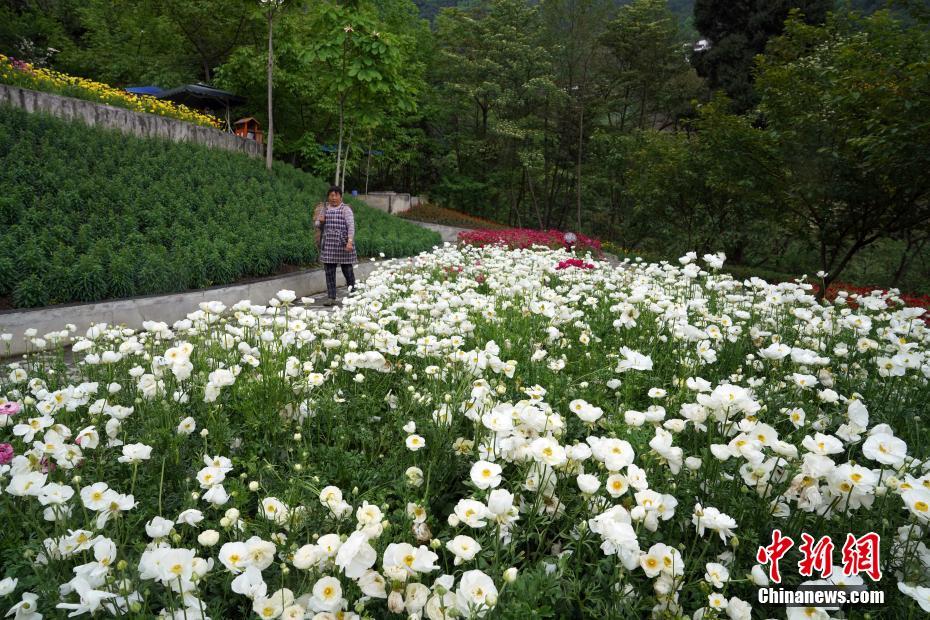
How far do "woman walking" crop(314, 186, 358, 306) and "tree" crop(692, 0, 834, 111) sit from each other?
818 inches

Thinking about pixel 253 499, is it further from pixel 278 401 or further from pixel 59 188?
pixel 59 188

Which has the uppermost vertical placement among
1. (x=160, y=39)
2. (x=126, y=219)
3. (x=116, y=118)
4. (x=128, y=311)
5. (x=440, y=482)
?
(x=160, y=39)

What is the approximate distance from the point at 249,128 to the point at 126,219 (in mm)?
18201

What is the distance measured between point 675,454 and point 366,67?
45.4 feet

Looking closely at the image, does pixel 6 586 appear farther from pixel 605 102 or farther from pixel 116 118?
pixel 605 102

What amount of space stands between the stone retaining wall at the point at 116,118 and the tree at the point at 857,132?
549 inches

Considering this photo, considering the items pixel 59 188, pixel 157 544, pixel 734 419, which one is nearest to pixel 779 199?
pixel 734 419

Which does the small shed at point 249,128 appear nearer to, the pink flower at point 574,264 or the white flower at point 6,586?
the pink flower at point 574,264

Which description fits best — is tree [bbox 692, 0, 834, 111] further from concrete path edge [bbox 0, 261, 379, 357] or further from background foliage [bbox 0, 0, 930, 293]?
concrete path edge [bbox 0, 261, 379, 357]

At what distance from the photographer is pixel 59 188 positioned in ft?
24.1

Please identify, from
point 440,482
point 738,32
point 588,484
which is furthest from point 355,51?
point 738,32

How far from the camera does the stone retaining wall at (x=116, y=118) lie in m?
9.77

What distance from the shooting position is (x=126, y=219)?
736 cm
